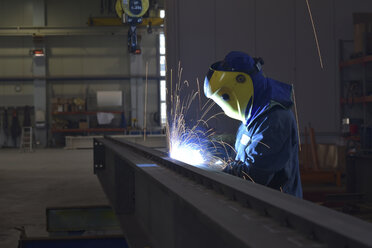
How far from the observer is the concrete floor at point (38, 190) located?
452 cm

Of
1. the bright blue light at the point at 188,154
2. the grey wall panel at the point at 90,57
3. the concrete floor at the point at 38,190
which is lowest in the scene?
the concrete floor at the point at 38,190

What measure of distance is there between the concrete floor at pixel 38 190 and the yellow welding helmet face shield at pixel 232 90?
1977mm

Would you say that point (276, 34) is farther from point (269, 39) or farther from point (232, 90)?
point (232, 90)

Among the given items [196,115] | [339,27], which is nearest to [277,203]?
[196,115]

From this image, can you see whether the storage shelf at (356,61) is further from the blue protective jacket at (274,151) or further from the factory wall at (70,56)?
the factory wall at (70,56)

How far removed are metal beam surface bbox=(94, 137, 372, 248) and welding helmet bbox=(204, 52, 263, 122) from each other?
0.37 m

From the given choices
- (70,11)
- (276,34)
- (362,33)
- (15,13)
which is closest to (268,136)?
(276,34)

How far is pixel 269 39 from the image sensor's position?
221 inches

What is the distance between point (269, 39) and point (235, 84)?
12.4 feet

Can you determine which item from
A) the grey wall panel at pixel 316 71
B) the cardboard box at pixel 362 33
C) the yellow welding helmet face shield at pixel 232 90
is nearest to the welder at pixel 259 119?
the yellow welding helmet face shield at pixel 232 90

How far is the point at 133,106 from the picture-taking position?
1566 centimetres

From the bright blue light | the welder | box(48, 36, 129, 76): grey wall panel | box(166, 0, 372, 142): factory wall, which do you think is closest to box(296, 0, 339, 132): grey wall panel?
box(166, 0, 372, 142): factory wall

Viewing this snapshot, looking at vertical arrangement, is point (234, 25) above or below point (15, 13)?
below

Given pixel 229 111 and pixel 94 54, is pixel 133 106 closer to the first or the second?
pixel 94 54
